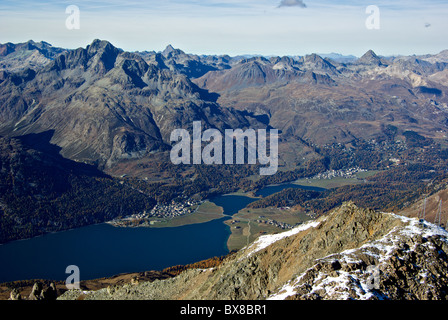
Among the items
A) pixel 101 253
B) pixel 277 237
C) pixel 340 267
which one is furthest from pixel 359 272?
pixel 101 253

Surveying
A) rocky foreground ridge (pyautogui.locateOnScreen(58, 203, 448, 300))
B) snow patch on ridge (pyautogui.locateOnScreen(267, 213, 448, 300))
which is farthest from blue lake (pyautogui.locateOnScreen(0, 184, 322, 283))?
snow patch on ridge (pyautogui.locateOnScreen(267, 213, 448, 300))

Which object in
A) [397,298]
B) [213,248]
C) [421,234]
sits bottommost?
[213,248]

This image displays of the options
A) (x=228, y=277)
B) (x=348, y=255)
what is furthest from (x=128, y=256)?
(x=348, y=255)

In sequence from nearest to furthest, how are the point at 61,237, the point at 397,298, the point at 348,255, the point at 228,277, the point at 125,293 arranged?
the point at 397,298 < the point at 348,255 < the point at 228,277 < the point at 125,293 < the point at 61,237

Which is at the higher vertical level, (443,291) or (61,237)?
(443,291)

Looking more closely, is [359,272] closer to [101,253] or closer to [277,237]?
[277,237]

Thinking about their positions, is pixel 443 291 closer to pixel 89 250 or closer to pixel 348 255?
pixel 348 255

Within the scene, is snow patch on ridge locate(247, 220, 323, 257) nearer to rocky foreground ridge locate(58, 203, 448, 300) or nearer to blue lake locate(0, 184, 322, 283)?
rocky foreground ridge locate(58, 203, 448, 300)

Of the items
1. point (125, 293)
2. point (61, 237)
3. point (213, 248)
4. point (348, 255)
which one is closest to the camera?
point (348, 255)

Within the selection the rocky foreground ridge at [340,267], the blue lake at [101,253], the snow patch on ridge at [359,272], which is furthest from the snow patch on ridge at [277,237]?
the blue lake at [101,253]
